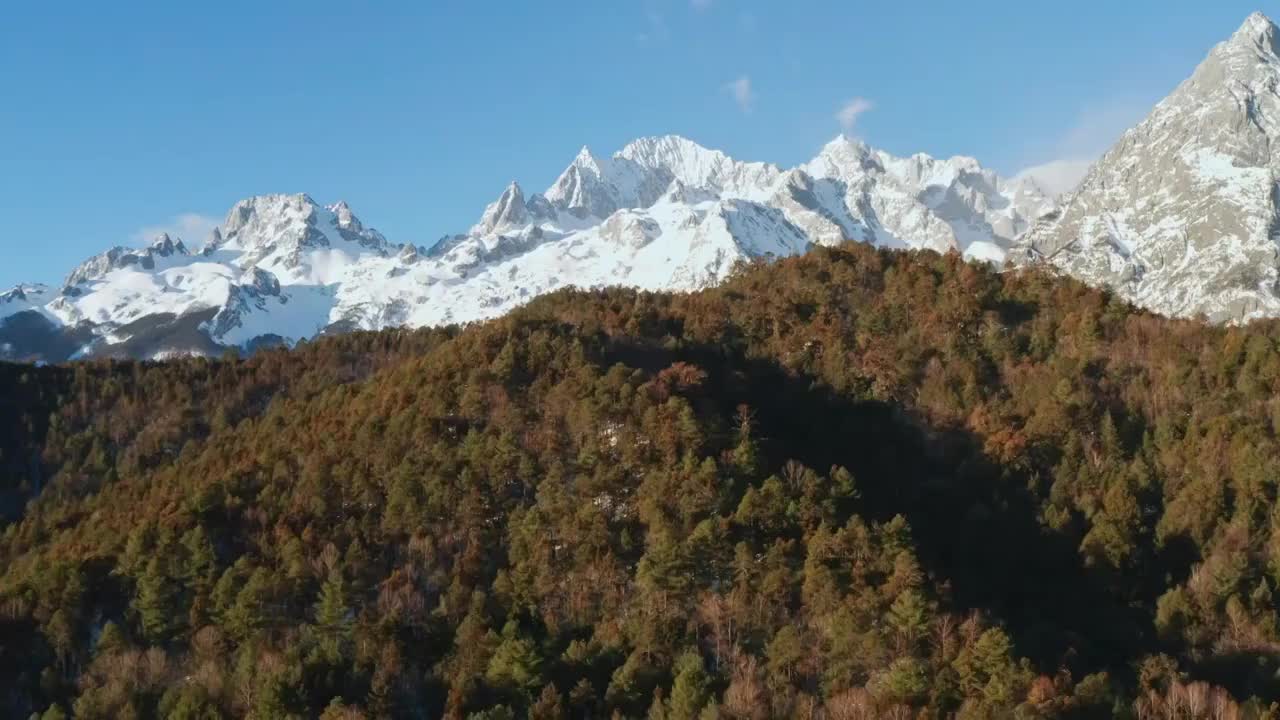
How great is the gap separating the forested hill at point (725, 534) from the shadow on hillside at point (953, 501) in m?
0.19

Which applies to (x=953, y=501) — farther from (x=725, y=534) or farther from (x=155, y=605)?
(x=155, y=605)

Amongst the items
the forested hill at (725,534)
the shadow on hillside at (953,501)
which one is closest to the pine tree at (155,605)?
the forested hill at (725,534)

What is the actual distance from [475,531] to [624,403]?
1126 centimetres

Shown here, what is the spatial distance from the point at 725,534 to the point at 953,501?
17.8 m

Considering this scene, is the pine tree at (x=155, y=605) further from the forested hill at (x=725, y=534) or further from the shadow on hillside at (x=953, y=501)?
the shadow on hillside at (x=953, y=501)

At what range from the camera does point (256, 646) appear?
47.9m

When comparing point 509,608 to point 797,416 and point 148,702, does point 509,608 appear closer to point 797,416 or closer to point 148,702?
point 148,702

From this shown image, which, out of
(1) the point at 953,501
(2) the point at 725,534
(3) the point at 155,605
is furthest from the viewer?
(1) the point at 953,501

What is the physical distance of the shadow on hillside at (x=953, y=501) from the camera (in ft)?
163

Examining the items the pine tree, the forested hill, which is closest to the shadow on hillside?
the forested hill

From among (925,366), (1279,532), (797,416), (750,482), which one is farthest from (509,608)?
(1279,532)

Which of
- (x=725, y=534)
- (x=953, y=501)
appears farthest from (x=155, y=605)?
(x=953, y=501)

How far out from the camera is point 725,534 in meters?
49.6

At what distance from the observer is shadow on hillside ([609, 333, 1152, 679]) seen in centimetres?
4975
